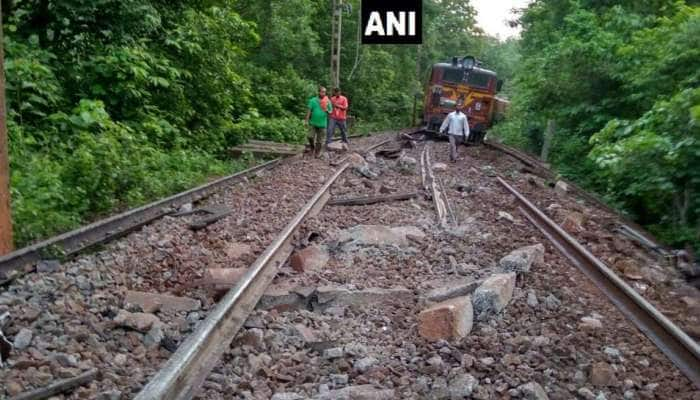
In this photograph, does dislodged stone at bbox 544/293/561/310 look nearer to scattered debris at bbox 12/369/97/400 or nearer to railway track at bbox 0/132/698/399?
railway track at bbox 0/132/698/399

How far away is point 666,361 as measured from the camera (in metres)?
3.99

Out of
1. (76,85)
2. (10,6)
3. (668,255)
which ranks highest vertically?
(10,6)

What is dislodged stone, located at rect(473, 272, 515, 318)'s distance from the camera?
4.43 m

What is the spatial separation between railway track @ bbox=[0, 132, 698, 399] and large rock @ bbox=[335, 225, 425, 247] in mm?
21

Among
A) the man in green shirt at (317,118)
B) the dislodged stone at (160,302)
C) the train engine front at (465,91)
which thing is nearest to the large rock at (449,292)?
the dislodged stone at (160,302)

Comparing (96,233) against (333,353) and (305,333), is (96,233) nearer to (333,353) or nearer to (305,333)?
(305,333)

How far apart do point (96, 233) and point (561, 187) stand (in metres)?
8.76

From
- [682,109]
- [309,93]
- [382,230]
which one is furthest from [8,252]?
[309,93]

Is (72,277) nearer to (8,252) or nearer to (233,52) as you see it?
(8,252)

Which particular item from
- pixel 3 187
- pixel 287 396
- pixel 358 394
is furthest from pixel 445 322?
pixel 3 187

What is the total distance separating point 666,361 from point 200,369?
9.32ft

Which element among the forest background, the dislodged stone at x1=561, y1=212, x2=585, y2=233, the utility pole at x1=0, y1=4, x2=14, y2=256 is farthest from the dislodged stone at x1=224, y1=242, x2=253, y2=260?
the dislodged stone at x1=561, y1=212, x2=585, y2=233

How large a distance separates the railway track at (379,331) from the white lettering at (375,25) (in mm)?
7606

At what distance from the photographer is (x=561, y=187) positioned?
1203cm
